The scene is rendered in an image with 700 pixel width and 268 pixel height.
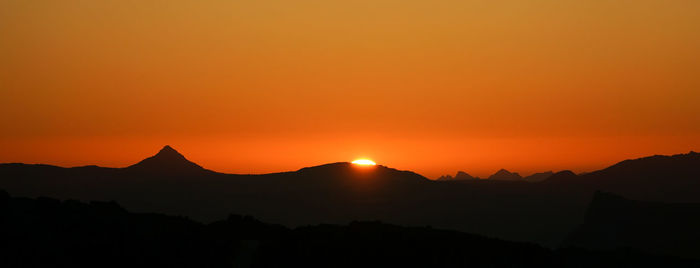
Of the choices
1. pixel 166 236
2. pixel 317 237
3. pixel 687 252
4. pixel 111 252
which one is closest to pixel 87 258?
pixel 111 252

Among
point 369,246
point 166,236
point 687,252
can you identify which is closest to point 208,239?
point 166,236

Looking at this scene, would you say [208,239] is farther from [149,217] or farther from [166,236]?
[149,217]

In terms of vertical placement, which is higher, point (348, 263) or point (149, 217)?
point (149, 217)

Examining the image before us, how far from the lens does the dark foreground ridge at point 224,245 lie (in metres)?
83.8

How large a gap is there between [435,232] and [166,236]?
104 ft

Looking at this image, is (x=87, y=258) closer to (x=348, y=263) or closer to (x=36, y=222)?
(x=36, y=222)

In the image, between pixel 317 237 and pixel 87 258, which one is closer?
pixel 87 258

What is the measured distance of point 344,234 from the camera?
96.1m

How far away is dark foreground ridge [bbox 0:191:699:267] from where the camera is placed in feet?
275

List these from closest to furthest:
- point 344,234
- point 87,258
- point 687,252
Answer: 1. point 87,258
2. point 344,234
3. point 687,252

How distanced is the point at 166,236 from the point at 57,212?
15246mm

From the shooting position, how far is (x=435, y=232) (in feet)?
327

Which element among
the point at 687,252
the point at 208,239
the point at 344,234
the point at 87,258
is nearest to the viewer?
the point at 87,258

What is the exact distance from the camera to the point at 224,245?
87312mm
